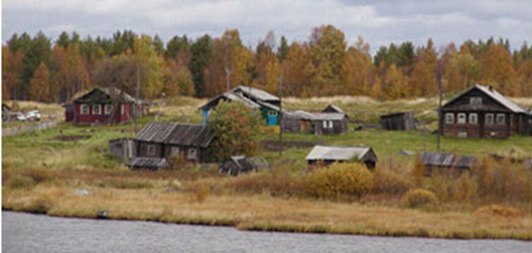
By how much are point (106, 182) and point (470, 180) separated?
20347mm

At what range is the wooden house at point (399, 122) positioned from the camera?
6244cm

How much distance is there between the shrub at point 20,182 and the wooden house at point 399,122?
117 ft

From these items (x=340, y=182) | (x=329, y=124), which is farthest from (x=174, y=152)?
(x=329, y=124)

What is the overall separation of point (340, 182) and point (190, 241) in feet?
32.2

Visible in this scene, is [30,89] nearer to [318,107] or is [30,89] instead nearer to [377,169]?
Answer: [318,107]

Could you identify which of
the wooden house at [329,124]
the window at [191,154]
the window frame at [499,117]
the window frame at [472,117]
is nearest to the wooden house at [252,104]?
the wooden house at [329,124]

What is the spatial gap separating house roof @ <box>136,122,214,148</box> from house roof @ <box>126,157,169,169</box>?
230cm

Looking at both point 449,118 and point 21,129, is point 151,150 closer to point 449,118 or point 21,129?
point 21,129

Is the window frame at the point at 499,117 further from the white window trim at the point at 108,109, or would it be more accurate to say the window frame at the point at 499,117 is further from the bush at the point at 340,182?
the white window trim at the point at 108,109

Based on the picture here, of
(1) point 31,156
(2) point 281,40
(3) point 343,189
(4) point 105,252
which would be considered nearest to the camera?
(4) point 105,252

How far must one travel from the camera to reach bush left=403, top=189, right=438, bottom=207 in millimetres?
33406

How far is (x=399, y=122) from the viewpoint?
6275 centimetres

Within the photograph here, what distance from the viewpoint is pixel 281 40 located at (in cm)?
12888

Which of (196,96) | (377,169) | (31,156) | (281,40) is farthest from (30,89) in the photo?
(377,169)
